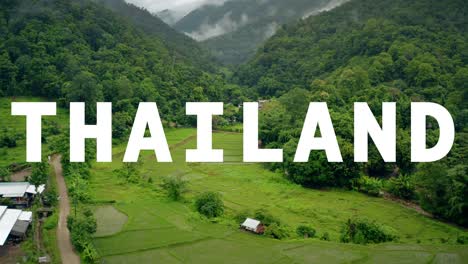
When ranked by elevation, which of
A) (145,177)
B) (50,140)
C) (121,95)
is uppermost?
(121,95)

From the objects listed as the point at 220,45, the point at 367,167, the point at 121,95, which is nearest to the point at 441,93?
the point at 367,167


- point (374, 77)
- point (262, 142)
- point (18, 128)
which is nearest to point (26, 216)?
point (18, 128)

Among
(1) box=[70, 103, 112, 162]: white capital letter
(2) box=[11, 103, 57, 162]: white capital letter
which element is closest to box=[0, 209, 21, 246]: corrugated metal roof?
(2) box=[11, 103, 57, 162]: white capital letter

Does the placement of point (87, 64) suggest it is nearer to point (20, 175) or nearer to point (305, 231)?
point (20, 175)

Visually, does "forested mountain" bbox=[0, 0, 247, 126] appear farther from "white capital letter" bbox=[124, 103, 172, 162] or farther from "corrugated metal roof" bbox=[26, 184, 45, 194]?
"white capital letter" bbox=[124, 103, 172, 162]

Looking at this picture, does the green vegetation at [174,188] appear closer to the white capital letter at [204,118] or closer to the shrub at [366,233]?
the white capital letter at [204,118]

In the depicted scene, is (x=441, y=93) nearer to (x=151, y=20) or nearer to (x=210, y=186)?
(x=210, y=186)
